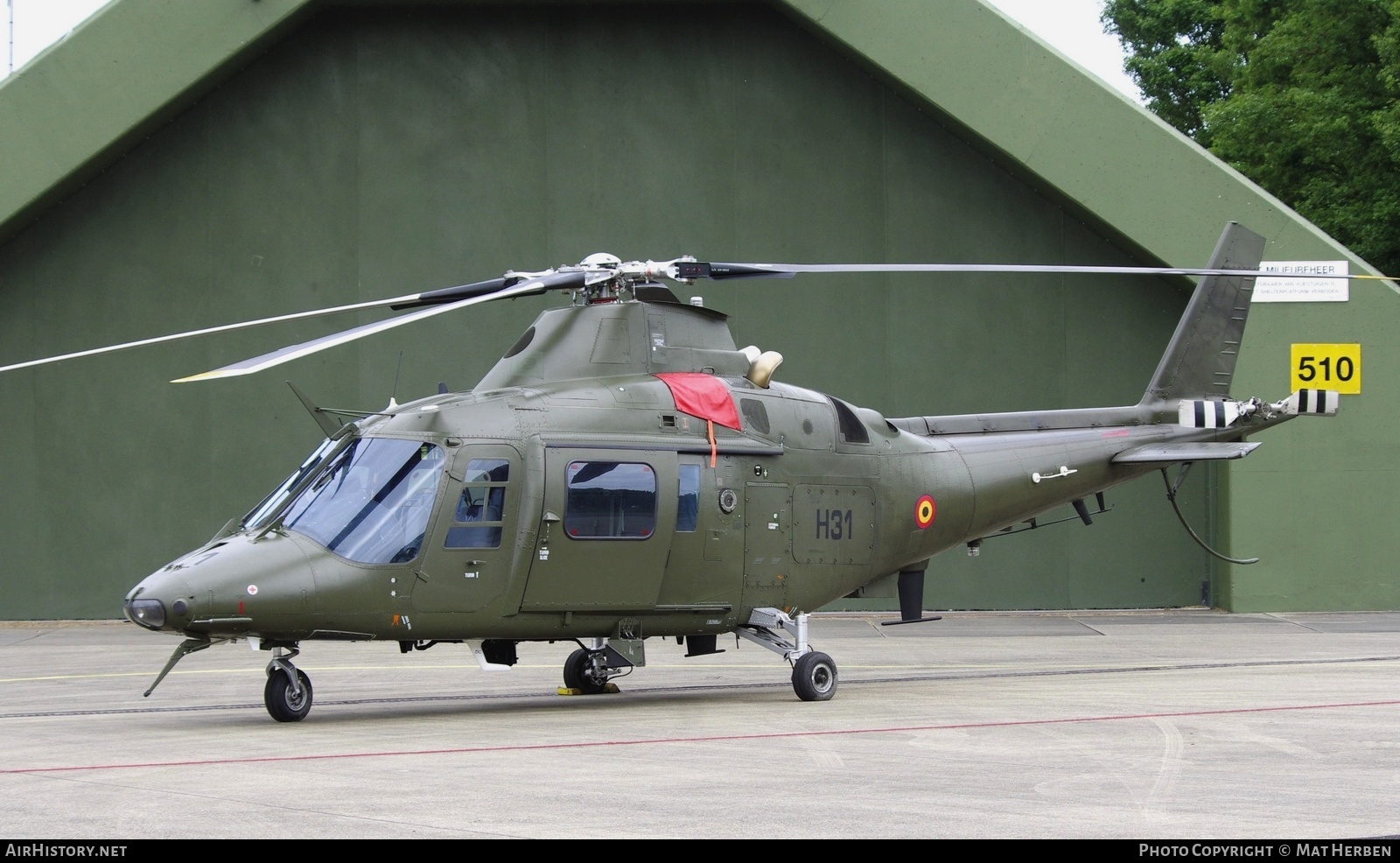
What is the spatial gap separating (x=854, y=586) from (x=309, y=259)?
37.2 feet

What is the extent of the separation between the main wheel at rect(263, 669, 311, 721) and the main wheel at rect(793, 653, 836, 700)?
4.01 meters

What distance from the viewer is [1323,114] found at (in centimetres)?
3206

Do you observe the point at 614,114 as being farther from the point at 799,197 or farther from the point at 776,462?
the point at 776,462

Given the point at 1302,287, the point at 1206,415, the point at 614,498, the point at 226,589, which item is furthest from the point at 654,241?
the point at 226,589

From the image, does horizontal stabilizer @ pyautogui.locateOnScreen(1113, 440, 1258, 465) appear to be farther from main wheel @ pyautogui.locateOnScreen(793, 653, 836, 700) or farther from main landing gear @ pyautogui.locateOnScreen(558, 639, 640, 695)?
main landing gear @ pyautogui.locateOnScreen(558, 639, 640, 695)

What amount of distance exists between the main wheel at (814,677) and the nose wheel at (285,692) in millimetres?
3981

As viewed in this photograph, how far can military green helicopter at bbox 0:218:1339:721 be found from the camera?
441 inches

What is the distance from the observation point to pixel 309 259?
72.4ft

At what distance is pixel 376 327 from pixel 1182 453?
27.7ft

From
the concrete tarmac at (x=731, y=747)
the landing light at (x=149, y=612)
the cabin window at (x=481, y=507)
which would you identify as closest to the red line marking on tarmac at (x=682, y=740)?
the concrete tarmac at (x=731, y=747)

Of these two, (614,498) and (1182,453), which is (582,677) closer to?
(614,498)

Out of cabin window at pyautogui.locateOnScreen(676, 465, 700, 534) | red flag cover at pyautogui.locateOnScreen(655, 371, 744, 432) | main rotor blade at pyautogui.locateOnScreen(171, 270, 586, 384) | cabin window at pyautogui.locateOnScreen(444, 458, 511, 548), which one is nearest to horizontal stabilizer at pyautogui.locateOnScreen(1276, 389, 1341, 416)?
red flag cover at pyautogui.locateOnScreen(655, 371, 744, 432)

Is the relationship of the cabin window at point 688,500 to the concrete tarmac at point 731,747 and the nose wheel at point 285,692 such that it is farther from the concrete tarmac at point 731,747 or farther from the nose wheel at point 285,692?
the nose wheel at point 285,692
